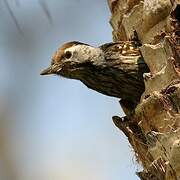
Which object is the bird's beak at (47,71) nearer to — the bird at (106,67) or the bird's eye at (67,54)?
the bird at (106,67)

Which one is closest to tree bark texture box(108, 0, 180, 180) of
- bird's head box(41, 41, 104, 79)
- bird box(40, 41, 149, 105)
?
bird box(40, 41, 149, 105)

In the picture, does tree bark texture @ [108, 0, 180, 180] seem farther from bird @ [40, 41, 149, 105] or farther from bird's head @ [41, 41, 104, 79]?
bird's head @ [41, 41, 104, 79]

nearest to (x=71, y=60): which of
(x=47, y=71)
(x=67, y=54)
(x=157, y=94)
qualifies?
(x=67, y=54)

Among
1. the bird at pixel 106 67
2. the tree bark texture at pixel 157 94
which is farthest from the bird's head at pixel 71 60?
the tree bark texture at pixel 157 94

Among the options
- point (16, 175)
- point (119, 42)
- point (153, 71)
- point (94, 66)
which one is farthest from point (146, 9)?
point (16, 175)

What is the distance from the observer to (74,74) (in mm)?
3891

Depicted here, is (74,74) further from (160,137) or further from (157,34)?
(160,137)

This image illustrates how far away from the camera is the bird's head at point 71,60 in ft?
12.8

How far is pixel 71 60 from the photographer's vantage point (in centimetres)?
393

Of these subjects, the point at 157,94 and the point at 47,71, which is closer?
the point at 157,94

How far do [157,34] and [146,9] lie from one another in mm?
140

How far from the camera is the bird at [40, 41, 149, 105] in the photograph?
357 centimetres

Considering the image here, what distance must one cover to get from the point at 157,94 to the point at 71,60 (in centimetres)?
125

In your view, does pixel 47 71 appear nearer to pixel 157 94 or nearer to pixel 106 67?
pixel 106 67
